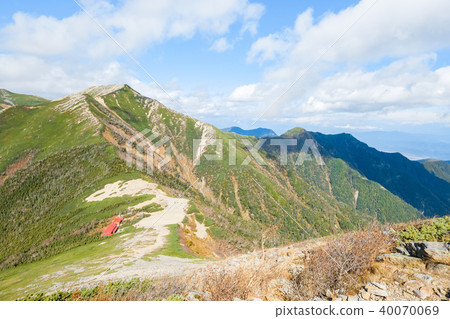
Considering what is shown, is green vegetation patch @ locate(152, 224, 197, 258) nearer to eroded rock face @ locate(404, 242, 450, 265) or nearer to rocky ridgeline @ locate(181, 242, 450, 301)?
rocky ridgeline @ locate(181, 242, 450, 301)

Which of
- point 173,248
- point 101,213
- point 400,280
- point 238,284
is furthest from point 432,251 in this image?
point 101,213

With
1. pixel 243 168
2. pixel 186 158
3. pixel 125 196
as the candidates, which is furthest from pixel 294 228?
pixel 125 196

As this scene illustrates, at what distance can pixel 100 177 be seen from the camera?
4894cm

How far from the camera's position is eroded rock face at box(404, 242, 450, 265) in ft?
22.2

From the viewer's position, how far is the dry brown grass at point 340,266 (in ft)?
22.0

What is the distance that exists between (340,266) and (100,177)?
171 feet

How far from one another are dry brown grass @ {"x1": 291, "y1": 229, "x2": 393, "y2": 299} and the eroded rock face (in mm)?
Answer: 852

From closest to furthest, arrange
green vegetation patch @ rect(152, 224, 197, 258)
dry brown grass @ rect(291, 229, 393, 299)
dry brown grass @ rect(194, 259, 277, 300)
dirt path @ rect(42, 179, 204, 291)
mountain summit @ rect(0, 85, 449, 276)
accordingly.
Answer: dry brown grass @ rect(194, 259, 277, 300), dry brown grass @ rect(291, 229, 393, 299), dirt path @ rect(42, 179, 204, 291), green vegetation patch @ rect(152, 224, 197, 258), mountain summit @ rect(0, 85, 449, 276)

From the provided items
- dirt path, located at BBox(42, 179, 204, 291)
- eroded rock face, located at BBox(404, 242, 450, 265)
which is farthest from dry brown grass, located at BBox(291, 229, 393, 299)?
dirt path, located at BBox(42, 179, 204, 291)

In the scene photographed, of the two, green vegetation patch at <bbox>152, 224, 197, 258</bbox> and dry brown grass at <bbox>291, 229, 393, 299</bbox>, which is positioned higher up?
dry brown grass at <bbox>291, 229, 393, 299</bbox>

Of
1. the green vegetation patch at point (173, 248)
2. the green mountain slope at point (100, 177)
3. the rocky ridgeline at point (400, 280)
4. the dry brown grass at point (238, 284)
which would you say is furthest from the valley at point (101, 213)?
the rocky ridgeline at point (400, 280)

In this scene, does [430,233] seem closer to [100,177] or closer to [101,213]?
[101,213]

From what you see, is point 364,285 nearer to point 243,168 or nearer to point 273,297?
point 273,297
